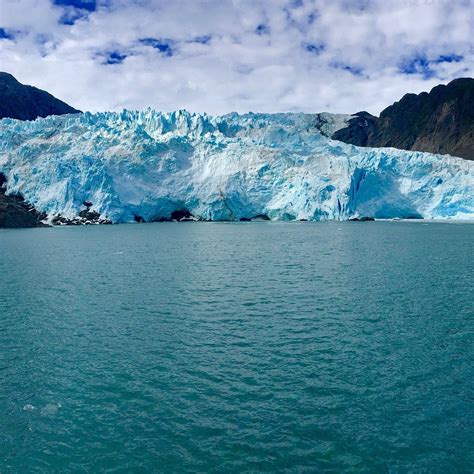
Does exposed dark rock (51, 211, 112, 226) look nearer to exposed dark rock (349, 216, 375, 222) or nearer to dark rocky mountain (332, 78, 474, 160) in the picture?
exposed dark rock (349, 216, 375, 222)

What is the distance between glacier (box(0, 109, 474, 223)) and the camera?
246 feet

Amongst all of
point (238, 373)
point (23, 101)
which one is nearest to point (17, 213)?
point (238, 373)

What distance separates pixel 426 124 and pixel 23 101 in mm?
139599

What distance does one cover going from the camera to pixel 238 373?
506 inches

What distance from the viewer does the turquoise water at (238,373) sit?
9430 millimetres

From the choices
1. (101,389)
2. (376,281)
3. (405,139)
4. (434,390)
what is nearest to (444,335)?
(434,390)

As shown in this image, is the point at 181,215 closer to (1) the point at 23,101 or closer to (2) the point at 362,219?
(2) the point at 362,219

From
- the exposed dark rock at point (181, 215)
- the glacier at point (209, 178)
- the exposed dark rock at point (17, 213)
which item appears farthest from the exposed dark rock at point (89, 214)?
the exposed dark rock at point (181, 215)

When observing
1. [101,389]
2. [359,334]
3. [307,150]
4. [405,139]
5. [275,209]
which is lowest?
[101,389]

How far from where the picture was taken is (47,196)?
75.1 m

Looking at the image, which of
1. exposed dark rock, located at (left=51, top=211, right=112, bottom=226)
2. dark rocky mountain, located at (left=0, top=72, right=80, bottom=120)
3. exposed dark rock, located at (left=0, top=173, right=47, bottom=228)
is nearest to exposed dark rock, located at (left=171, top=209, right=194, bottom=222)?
exposed dark rock, located at (left=51, top=211, right=112, bottom=226)

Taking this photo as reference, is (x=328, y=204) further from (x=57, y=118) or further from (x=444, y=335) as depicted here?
(x=444, y=335)

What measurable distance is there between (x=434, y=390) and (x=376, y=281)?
Answer: 13682 mm

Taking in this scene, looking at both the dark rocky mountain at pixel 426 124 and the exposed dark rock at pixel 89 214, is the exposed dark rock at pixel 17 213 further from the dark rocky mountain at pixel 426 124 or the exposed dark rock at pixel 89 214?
the dark rocky mountain at pixel 426 124
